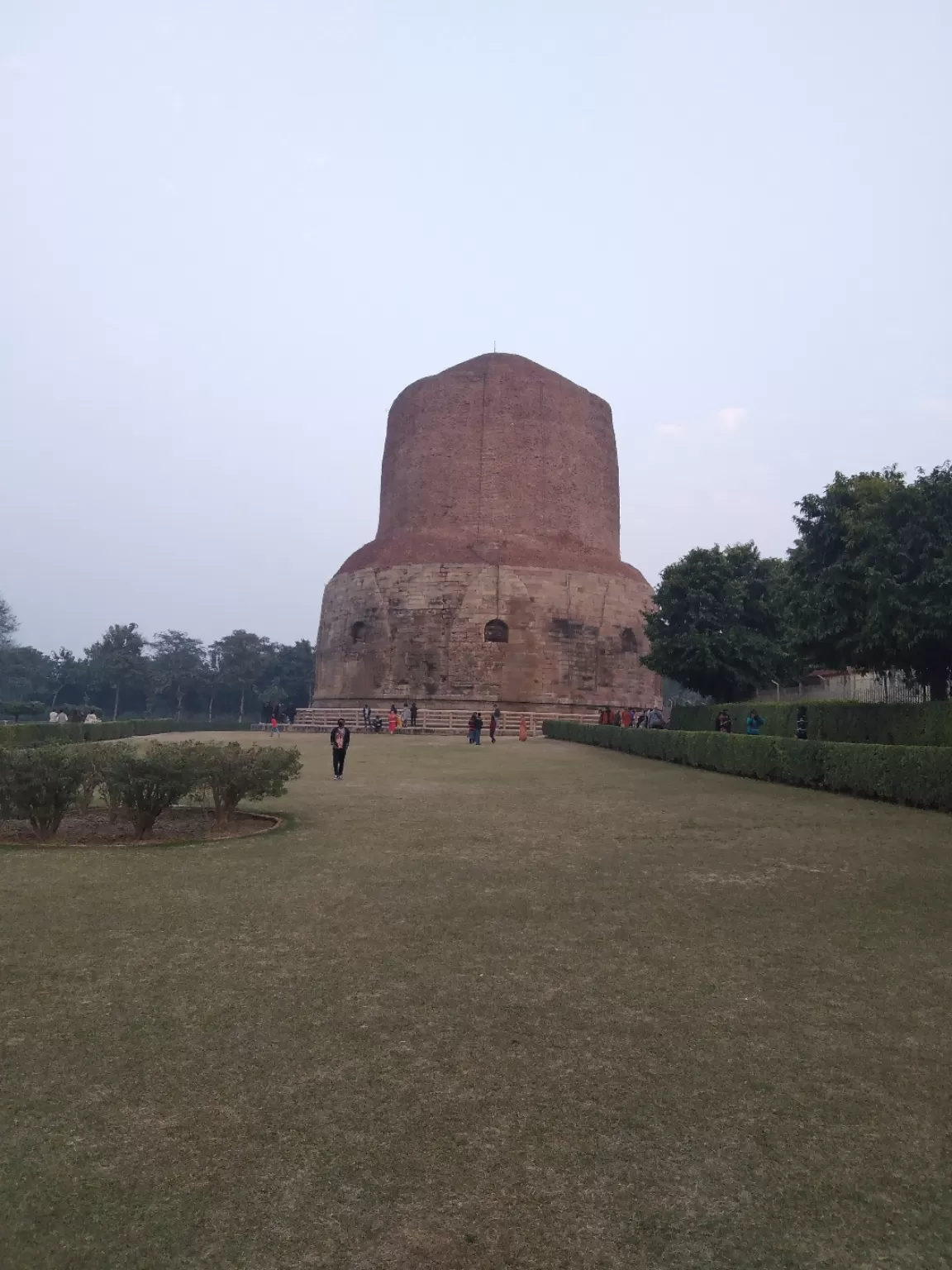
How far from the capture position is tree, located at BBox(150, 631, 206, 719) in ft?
198

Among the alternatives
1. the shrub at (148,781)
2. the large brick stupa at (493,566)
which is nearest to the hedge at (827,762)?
the shrub at (148,781)

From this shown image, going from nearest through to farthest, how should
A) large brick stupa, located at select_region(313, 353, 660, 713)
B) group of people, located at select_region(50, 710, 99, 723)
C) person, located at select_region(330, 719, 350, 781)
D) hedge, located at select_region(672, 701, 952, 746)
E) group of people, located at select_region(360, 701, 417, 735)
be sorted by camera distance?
person, located at select_region(330, 719, 350, 781)
hedge, located at select_region(672, 701, 952, 746)
group of people, located at select_region(360, 701, 417, 735)
group of people, located at select_region(50, 710, 99, 723)
large brick stupa, located at select_region(313, 353, 660, 713)

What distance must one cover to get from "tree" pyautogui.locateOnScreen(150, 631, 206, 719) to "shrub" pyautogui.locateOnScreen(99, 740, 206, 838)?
55.5 meters

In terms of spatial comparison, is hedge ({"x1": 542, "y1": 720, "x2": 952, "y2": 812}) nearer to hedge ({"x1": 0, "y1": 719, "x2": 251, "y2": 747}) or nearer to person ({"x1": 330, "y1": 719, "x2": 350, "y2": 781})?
person ({"x1": 330, "y1": 719, "x2": 350, "y2": 781})

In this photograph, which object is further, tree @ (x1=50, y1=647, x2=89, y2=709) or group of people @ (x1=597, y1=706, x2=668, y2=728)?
tree @ (x1=50, y1=647, x2=89, y2=709)

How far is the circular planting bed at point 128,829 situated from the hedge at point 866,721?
24.7 ft

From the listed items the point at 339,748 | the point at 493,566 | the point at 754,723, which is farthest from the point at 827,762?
the point at 493,566

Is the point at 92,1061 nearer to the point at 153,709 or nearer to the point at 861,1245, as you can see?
the point at 861,1245

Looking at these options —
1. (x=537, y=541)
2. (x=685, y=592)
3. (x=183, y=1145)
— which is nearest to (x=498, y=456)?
(x=537, y=541)

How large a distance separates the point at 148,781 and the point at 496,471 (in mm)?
30121

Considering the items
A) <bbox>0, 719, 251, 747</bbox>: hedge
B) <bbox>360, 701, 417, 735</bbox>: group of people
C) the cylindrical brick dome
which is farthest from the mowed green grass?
the cylindrical brick dome

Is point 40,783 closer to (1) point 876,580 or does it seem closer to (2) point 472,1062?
(2) point 472,1062

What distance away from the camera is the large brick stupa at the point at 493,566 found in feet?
107

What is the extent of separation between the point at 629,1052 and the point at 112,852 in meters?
4.97
